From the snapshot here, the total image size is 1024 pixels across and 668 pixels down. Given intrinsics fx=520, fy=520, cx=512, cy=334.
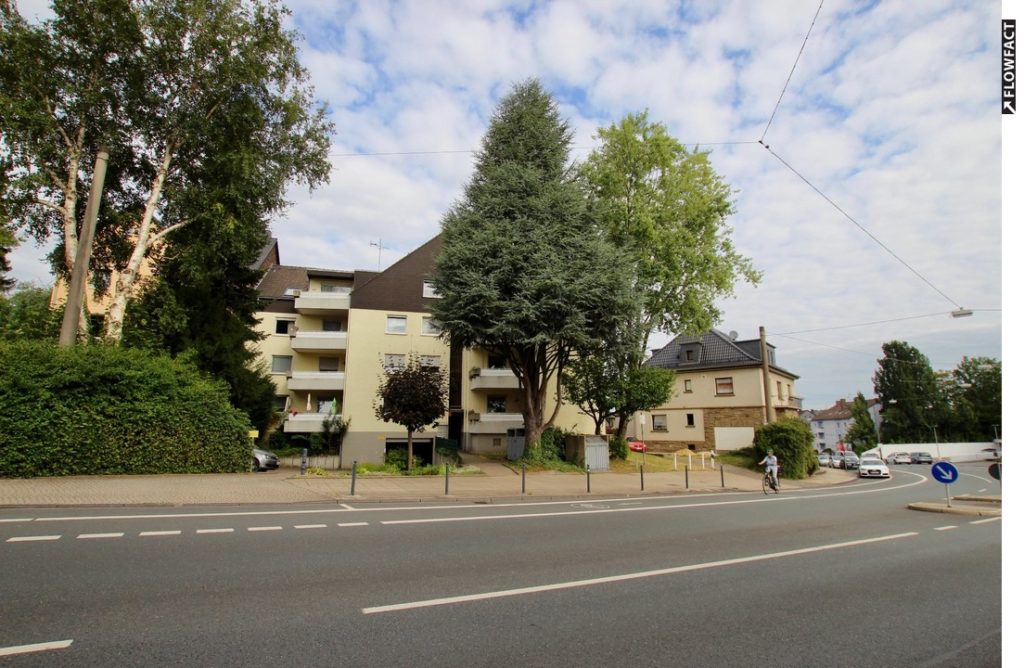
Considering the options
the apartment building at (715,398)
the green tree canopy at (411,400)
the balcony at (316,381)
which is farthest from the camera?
the apartment building at (715,398)

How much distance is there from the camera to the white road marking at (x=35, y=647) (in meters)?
3.65

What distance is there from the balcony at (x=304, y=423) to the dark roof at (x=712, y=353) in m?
23.9

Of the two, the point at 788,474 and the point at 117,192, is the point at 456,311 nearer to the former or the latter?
the point at 117,192

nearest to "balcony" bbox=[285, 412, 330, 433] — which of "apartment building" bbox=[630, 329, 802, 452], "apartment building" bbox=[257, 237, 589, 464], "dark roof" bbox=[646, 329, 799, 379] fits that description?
"apartment building" bbox=[257, 237, 589, 464]

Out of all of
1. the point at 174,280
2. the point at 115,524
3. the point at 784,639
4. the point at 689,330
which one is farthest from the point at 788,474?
the point at 174,280

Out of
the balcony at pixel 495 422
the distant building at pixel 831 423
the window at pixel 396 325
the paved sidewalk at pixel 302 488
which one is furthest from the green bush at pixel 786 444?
the distant building at pixel 831 423

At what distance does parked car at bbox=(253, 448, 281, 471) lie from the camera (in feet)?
75.5

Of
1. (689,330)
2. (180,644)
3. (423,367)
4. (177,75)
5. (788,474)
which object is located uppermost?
(177,75)

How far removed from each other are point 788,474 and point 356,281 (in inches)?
1054

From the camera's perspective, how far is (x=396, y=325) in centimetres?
3069

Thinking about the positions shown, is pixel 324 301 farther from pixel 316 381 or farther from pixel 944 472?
pixel 944 472

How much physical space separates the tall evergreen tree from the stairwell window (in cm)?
2120

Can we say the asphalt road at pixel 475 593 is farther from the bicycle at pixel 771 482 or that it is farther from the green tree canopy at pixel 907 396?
the green tree canopy at pixel 907 396

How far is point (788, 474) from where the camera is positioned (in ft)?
89.8
